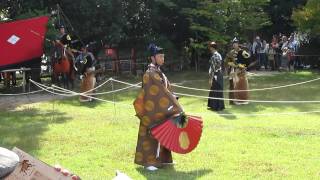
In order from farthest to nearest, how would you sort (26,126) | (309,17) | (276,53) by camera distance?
(276,53) < (309,17) < (26,126)

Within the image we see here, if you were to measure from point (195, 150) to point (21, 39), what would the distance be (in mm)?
9274

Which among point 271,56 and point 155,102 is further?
point 271,56

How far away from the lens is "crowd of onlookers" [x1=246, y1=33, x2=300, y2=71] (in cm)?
2431

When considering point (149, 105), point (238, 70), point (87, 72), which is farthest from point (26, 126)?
point (238, 70)

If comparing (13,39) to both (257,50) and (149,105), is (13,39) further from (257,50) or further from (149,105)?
(257,50)

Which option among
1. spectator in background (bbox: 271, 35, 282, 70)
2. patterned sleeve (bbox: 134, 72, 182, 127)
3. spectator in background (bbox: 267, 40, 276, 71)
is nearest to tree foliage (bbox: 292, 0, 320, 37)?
spectator in background (bbox: 271, 35, 282, 70)

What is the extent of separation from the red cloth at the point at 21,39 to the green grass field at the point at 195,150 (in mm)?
2378

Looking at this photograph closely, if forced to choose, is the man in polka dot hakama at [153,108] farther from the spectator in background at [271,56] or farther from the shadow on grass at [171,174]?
the spectator in background at [271,56]

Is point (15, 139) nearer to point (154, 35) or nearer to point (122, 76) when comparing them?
point (122, 76)

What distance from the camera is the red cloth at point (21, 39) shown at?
52.7ft

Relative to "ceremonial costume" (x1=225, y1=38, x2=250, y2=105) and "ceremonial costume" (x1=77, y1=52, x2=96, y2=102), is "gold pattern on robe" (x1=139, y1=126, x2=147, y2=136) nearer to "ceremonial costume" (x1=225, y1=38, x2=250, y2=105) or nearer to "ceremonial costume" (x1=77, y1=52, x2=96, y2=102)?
"ceremonial costume" (x1=225, y1=38, x2=250, y2=105)

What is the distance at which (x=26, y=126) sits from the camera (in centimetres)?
1122

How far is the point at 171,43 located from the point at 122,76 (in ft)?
11.6

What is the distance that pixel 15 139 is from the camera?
990 cm
